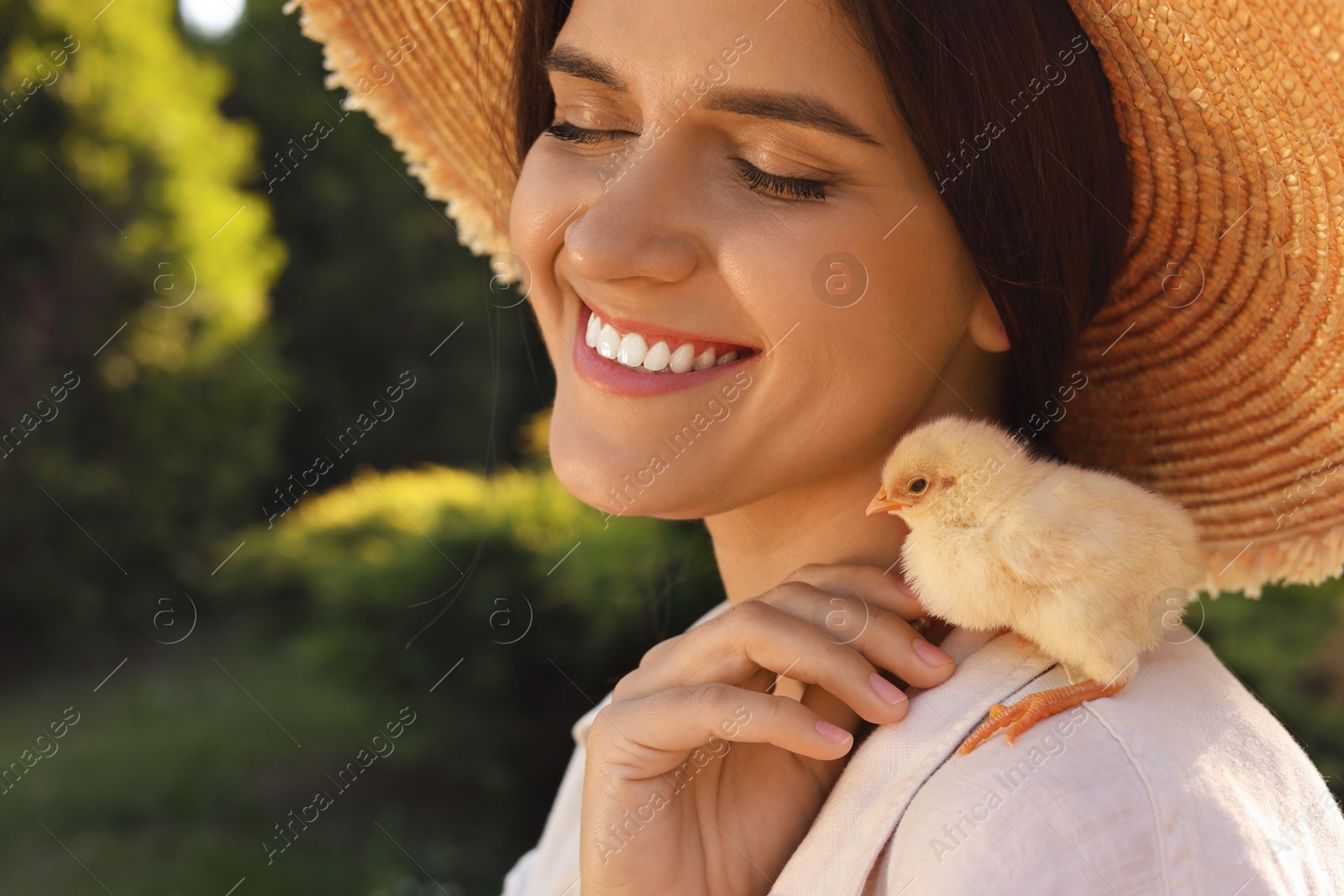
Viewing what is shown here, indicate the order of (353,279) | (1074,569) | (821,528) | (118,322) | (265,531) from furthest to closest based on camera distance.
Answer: (353,279)
(265,531)
(118,322)
(821,528)
(1074,569)

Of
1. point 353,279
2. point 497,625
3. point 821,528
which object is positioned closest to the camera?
point 821,528

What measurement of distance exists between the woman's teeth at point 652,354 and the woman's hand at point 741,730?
1.12 feet

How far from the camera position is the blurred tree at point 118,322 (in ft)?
25.1

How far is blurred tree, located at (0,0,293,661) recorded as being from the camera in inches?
302

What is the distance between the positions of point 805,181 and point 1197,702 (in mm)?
Result: 842

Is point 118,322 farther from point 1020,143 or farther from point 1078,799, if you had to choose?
point 1078,799

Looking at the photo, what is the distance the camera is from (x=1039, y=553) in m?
1.36

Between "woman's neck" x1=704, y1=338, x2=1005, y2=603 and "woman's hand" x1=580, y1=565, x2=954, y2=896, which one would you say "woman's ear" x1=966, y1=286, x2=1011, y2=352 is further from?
"woman's hand" x1=580, y1=565, x2=954, y2=896

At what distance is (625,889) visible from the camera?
1519mm

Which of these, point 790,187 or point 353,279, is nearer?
point 790,187

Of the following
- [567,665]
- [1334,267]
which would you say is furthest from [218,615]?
[1334,267]

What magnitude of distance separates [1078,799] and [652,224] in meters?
0.90

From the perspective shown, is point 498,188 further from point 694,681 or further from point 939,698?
point 939,698

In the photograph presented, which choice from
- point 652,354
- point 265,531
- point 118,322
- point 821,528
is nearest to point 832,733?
point 821,528
